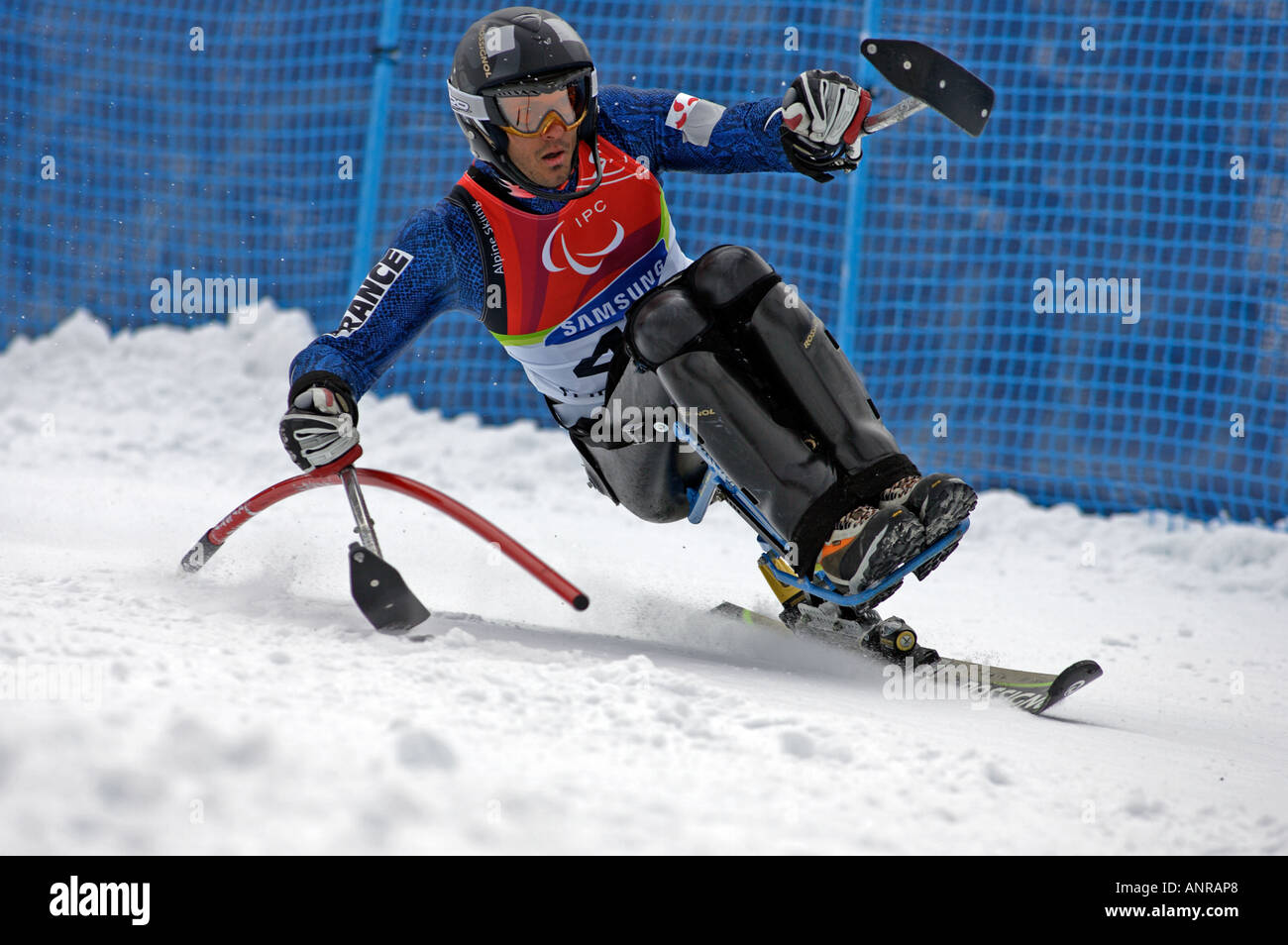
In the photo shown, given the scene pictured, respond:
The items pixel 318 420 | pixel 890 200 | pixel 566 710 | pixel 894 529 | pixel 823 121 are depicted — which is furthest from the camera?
pixel 890 200

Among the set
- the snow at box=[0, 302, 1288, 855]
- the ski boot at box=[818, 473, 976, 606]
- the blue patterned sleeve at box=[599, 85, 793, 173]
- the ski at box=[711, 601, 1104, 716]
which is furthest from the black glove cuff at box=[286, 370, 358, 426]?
the ski at box=[711, 601, 1104, 716]

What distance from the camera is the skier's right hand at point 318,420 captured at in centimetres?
243

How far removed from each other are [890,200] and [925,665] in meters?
4.12

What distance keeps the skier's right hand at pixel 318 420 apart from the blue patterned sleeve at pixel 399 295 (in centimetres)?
10

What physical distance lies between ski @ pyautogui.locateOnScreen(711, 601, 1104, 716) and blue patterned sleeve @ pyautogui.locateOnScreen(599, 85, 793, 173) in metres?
1.16

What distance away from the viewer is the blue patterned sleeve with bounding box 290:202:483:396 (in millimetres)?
2602

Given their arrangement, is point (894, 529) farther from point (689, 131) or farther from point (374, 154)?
point (374, 154)

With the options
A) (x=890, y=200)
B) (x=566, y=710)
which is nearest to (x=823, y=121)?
(x=566, y=710)

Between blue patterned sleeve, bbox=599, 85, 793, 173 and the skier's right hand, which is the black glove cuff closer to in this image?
the skier's right hand

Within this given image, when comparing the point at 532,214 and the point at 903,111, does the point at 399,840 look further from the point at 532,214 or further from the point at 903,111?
the point at 903,111

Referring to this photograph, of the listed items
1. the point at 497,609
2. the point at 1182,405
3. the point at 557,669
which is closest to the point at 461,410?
the point at 497,609

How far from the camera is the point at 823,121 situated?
2.55m
